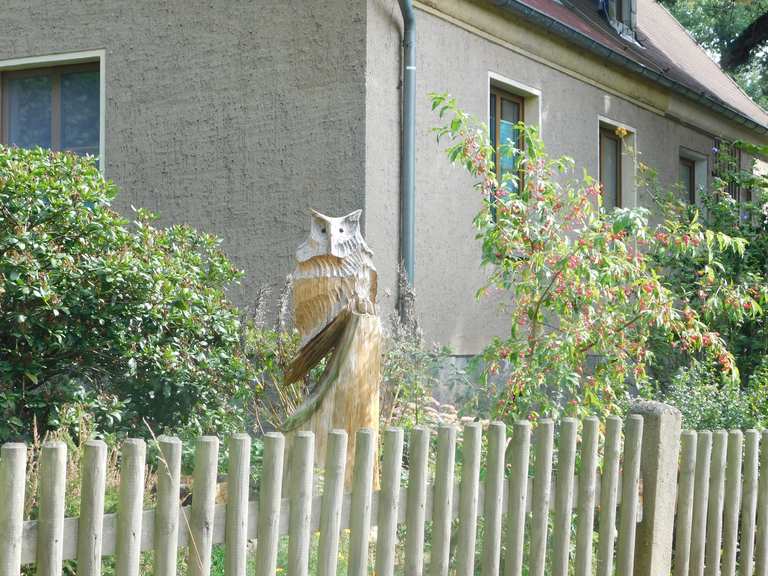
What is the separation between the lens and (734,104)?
57.6ft

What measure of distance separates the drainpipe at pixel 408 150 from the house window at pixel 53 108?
3122 mm

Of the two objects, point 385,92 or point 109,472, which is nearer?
point 109,472

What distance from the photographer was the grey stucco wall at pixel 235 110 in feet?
28.7

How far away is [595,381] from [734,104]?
12.5 metres

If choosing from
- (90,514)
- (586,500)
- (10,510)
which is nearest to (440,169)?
(586,500)

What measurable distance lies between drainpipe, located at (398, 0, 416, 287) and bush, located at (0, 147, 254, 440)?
101 inches

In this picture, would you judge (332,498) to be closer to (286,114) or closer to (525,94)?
(286,114)

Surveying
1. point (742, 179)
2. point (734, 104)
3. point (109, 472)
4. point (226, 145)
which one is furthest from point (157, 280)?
point (734, 104)

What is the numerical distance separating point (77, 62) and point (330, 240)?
225 inches

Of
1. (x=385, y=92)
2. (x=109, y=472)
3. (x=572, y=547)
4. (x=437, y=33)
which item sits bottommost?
(x=572, y=547)

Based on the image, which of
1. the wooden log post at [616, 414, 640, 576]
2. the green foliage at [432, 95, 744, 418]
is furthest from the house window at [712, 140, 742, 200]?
the wooden log post at [616, 414, 640, 576]

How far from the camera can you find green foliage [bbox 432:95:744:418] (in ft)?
20.9

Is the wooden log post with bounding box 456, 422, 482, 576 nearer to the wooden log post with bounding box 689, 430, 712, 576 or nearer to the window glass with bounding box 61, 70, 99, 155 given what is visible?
the wooden log post with bounding box 689, 430, 712, 576

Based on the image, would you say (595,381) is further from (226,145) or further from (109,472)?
(226,145)
